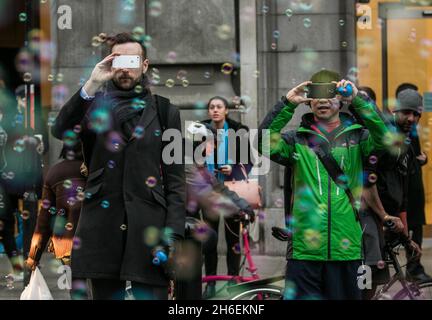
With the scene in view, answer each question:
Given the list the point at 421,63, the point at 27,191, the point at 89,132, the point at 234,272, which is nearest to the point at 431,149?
the point at 421,63

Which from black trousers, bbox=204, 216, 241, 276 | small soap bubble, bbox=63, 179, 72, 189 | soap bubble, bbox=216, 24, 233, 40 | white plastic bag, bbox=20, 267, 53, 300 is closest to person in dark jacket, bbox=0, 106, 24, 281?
black trousers, bbox=204, 216, 241, 276

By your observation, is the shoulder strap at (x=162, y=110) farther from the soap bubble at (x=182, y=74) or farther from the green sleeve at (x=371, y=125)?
the soap bubble at (x=182, y=74)

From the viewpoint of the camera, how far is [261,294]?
296 inches

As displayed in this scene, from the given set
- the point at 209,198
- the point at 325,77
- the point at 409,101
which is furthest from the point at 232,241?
the point at 325,77

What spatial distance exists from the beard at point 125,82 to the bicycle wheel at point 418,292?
2.46m

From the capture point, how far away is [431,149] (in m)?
13.5

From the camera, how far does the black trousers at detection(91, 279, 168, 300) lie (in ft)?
19.0

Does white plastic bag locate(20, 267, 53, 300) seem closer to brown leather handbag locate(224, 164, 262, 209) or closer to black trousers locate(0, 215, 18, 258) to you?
brown leather handbag locate(224, 164, 262, 209)

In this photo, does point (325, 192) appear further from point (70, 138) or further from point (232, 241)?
point (232, 241)

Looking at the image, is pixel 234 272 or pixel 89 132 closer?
pixel 89 132

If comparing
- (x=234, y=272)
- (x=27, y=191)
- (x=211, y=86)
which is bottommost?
(x=234, y=272)

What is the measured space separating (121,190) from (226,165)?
405 cm
